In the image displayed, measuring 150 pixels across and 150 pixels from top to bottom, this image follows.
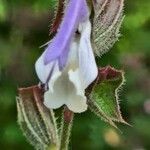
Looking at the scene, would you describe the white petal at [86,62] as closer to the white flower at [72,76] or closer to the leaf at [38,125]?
the white flower at [72,76]

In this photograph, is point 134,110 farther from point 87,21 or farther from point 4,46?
point 87,21

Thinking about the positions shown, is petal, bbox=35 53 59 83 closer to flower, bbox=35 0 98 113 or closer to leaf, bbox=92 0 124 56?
flower, bbox=35 0 98 113

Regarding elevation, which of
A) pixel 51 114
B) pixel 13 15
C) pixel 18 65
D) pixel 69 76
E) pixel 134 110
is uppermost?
pixel 69 76

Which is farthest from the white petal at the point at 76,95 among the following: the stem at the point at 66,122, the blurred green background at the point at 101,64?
the blurred green background at the point at 101,64

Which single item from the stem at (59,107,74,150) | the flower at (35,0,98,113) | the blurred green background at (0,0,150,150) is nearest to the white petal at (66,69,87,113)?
the flower at (35,0,98,113)

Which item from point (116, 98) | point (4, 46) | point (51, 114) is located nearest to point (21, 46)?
point (4, 46)
